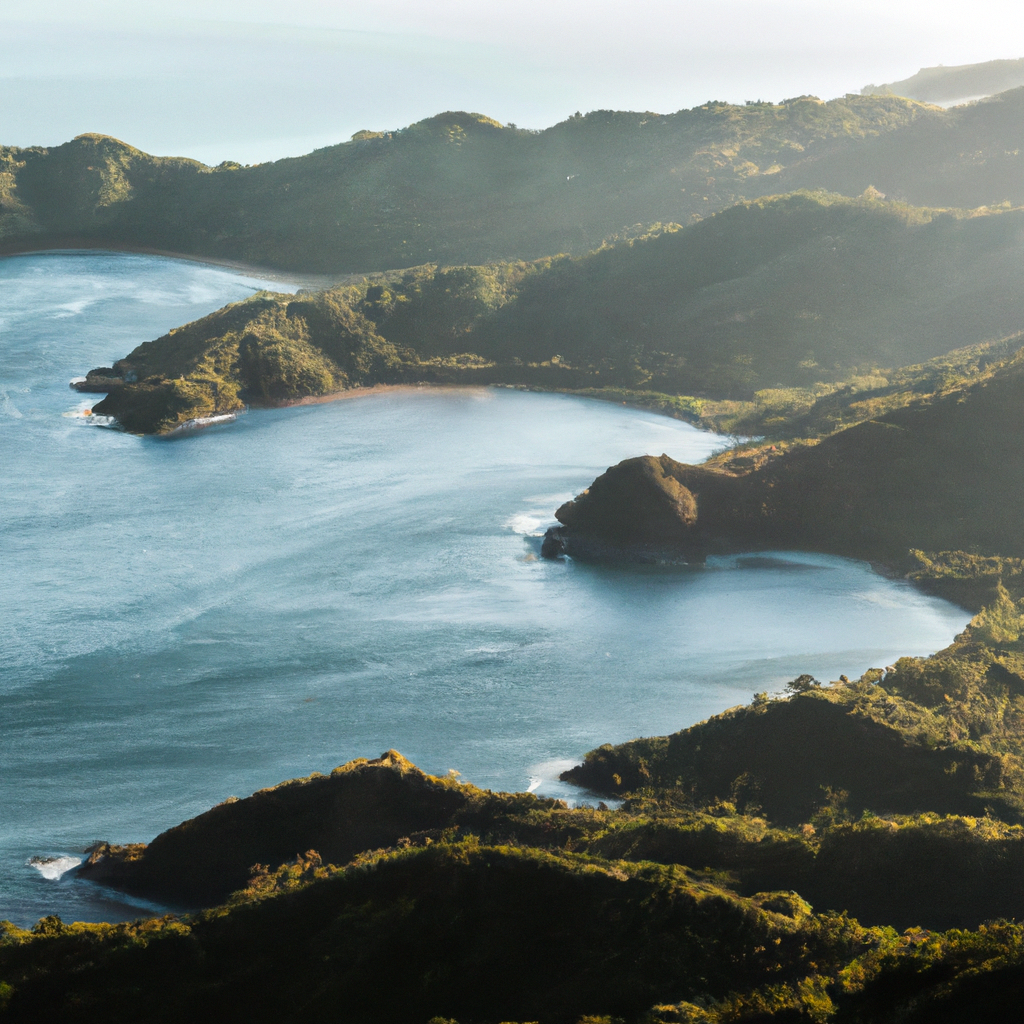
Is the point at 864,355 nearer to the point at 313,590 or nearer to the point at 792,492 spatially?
the point at 792,492

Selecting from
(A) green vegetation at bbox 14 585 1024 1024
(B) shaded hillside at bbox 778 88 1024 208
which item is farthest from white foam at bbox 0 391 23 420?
(B) shaded hillside at bbox 778 88 1024 208

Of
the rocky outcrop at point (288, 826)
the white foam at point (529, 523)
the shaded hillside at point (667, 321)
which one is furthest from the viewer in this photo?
the shaded hillside at point (667, 321)

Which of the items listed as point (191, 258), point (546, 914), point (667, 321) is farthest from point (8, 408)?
point (546, 914)

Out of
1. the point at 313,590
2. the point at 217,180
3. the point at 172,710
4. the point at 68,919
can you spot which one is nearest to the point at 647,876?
the point at 68,919

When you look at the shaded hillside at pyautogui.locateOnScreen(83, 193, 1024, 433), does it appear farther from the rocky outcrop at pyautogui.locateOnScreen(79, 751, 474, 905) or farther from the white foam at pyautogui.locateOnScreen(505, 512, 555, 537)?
the rocky outcrop at pyautogui.locateOnScreen(79, 751, 474, 905)

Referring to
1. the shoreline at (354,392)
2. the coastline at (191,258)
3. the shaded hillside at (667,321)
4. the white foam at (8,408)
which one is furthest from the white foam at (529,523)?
the coastline at (191,258)

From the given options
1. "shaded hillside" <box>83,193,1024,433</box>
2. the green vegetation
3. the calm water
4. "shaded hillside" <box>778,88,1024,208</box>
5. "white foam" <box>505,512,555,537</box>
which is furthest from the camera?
"shaded hillside" <box>778,88,1024,208</box>

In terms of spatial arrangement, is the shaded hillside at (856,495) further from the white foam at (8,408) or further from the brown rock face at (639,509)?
the white foam at (8,408)
